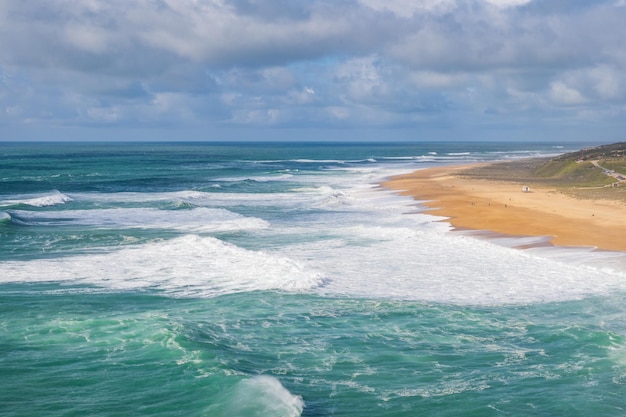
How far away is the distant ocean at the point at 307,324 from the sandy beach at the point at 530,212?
2.27 m

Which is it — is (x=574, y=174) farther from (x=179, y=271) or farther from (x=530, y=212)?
(x=179, y=271)

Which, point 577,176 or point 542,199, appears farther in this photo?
point 577,176

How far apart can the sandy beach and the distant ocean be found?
227cm

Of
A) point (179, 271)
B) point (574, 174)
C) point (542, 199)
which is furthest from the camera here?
point (574, 174)

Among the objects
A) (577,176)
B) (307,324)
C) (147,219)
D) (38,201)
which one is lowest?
(307,324)

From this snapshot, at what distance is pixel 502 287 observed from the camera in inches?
919

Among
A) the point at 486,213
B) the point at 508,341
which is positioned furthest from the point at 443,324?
the point at 486,213

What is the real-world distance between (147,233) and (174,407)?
76.9 ft

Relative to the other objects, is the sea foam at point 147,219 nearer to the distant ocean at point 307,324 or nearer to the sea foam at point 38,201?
the distant ocean at point 307,324

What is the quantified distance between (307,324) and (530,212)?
2738 cm

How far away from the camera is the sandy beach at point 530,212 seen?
33.6 metres

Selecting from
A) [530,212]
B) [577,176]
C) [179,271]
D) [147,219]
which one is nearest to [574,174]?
[577,176]

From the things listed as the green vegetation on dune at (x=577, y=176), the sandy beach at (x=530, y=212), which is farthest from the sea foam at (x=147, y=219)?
the green vegetation on dune at (x=577, y=176)

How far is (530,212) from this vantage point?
42562mm
